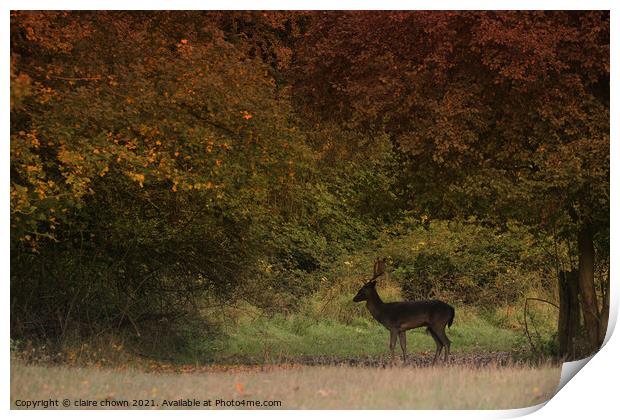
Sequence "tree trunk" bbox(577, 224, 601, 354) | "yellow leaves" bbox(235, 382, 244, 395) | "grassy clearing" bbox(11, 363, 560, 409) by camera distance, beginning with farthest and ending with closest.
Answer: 1. "tree trunk" bbox(577, 224, 601, 354)
2. "yellow leaves" bbox(235, 382, 244, 395)
3. "grassy clearing" bbox(11, 363, 560, 409)

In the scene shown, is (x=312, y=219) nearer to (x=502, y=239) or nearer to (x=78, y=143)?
(x=502, y=239)

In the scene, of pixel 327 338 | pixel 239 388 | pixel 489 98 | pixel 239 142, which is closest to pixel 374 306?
pixel 327 338

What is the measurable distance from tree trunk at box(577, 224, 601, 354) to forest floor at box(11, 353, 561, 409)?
214 centimetres

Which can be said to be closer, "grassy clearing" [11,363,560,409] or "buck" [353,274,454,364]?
"grassy clearing" [11,363,560,409]

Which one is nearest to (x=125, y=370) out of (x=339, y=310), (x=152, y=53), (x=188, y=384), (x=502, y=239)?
(x=188, y=384)

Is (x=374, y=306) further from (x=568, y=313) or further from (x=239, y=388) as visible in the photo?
(x=239, y=388)

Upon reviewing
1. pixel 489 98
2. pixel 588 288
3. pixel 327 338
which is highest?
pixel 489 98

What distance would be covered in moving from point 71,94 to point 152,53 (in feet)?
3.55

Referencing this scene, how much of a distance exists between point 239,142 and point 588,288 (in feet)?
14.4

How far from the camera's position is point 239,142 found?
466 inches

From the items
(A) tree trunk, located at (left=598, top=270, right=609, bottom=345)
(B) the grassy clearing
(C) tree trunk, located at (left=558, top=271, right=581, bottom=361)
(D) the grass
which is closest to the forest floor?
(B) the grassy clearing

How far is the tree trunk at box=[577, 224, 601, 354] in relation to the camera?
41.1ft

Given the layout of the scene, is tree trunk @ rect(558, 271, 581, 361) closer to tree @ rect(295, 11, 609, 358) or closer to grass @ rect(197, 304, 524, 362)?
tree @ rect(295, 11, 609, 358)

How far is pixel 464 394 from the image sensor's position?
31.2ft
